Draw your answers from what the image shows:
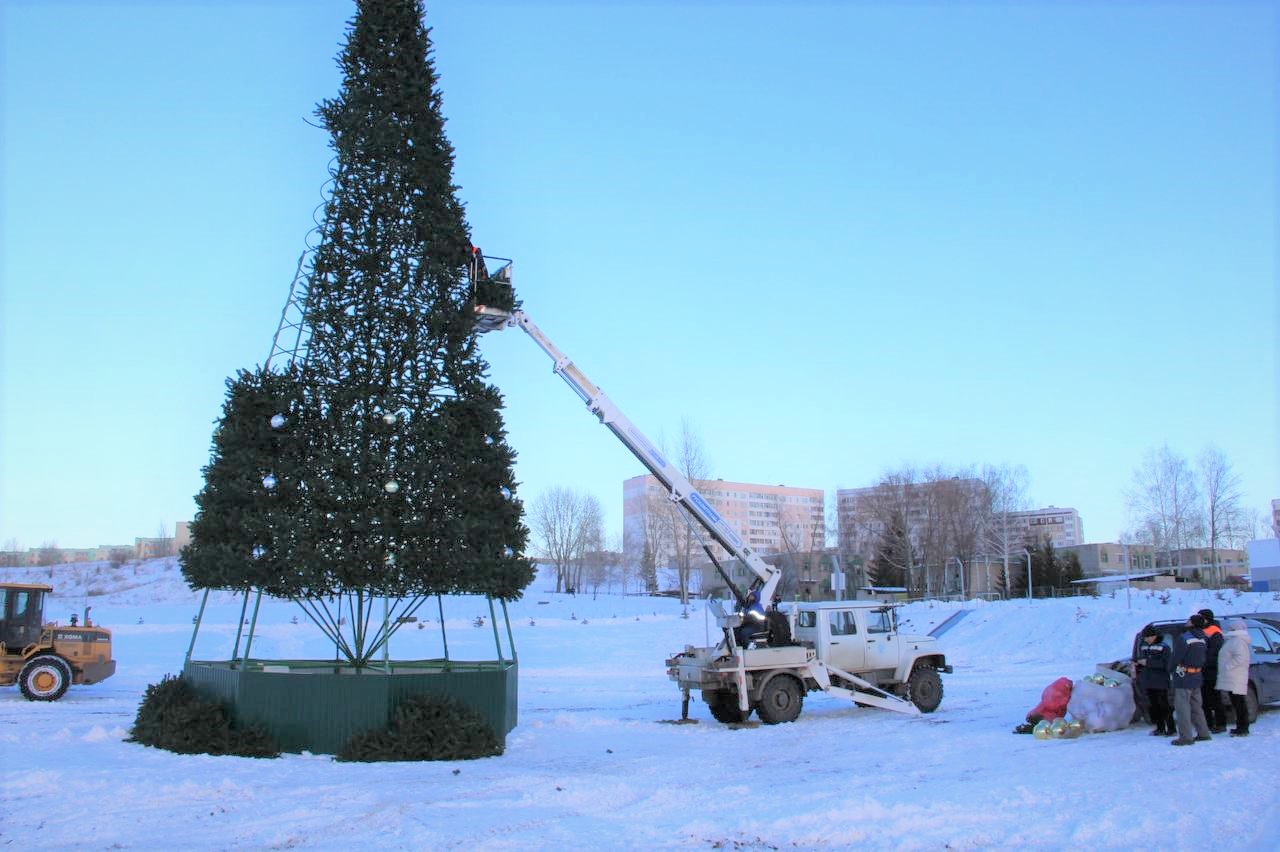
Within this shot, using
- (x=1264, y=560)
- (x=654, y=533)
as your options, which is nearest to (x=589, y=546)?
(x=654, y=533)

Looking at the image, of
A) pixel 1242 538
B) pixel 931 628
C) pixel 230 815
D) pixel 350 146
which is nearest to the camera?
pixel 230 815

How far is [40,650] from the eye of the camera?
66.2ft

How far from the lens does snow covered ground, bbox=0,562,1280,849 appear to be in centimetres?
779

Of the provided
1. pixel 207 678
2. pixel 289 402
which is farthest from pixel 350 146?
pixel 207 678

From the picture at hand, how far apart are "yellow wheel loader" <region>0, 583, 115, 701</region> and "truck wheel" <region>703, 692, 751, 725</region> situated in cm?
1329

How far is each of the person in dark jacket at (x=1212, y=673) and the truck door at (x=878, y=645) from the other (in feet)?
19.3

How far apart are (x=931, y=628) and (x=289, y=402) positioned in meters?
32.2

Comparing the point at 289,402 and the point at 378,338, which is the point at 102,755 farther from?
the point at 378,338

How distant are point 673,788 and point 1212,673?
783 centimetres

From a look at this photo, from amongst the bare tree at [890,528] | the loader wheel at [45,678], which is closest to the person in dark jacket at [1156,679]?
the loader wheel at [45,678]

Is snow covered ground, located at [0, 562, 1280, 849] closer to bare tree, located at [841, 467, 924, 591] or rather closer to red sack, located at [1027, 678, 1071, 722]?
red sack, located at [1027, 678, 1071, 722]

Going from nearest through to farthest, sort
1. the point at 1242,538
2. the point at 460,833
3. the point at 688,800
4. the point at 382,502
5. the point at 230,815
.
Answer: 1. the point at 460,833
2. the point at 230,815
3. the point at 688,800
4. the point at 382,502
5. the point at 1242,538

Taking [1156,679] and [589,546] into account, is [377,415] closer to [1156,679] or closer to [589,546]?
[1156,679]

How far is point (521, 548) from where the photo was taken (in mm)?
13305
